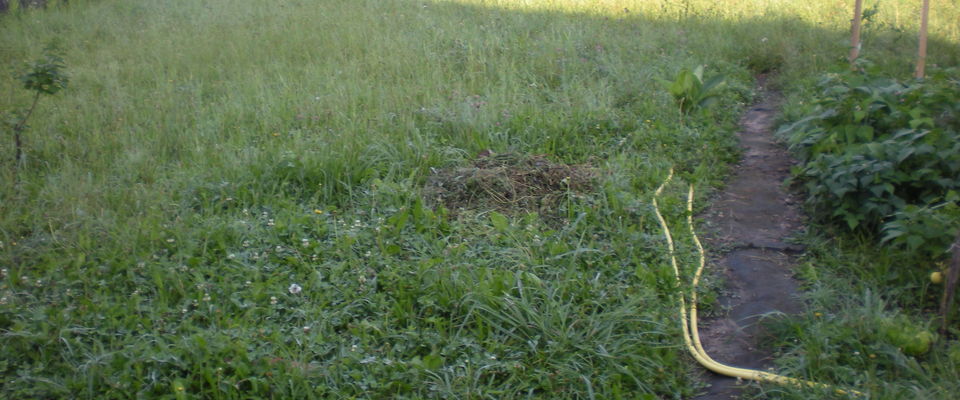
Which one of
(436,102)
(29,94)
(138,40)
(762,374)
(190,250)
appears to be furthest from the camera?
(138,40)

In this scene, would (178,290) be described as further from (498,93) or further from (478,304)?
(498,93)

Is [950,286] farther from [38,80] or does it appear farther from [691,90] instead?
[38,80]

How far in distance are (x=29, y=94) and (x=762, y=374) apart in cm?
667

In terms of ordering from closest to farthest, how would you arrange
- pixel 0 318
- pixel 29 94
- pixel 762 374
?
pixel 762 374, pixel 0 318, pixel 29 94

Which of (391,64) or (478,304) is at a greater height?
(391,64)

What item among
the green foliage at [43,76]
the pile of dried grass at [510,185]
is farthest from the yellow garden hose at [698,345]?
the green foliage at [43,76]

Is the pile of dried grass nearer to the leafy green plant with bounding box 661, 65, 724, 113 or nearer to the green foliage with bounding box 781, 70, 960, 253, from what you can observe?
the green foliage with bounding box 781, 70, 960, 253

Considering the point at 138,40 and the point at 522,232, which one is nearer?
the point at 522,232

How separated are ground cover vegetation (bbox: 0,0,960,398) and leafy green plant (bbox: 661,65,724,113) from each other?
3 cm

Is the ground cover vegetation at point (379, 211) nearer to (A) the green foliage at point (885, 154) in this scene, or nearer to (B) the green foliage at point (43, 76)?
(A) the green foliage at point (885, 154)

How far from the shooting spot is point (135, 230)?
14.2ft

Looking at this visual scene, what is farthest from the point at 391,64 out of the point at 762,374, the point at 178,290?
the point at 762,374

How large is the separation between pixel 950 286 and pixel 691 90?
3.25 m

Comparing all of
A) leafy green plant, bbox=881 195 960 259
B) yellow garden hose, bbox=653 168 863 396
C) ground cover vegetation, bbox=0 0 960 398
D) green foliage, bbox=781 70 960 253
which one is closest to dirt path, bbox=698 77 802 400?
yellow garden hose, bbox=653 168 863 396
